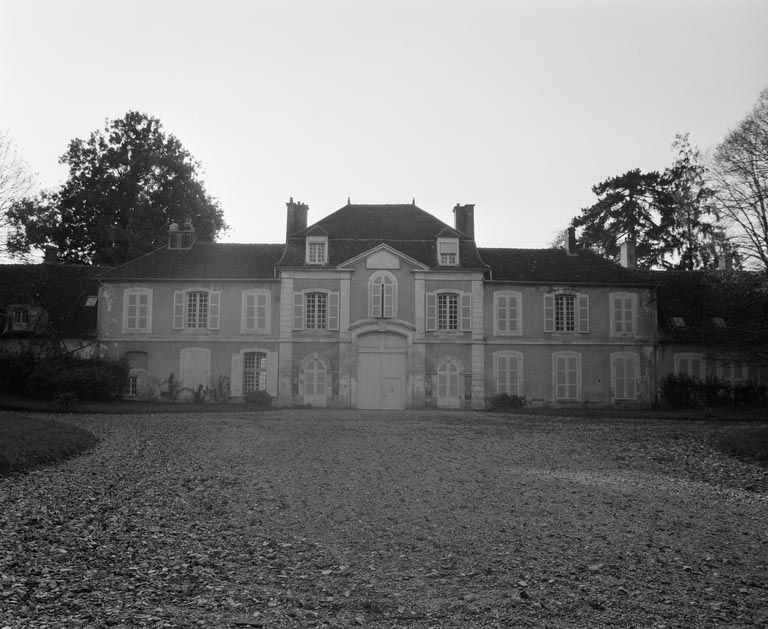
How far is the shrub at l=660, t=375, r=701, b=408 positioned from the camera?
30.7 metres

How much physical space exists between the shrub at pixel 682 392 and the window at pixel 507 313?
6258mm

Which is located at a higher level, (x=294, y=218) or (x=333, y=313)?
(x=294, y=218)

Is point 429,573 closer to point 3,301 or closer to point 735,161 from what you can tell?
point 735,161

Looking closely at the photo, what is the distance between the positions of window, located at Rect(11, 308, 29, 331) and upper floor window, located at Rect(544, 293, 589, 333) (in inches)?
834

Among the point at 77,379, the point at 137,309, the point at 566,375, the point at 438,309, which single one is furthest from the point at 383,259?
the point at 77,379

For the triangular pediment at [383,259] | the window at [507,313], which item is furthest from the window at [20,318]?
the window at [507,313]

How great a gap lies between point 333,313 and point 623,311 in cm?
1158

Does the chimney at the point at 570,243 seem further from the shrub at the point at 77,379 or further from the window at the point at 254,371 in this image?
the shrub at the point at 77,379

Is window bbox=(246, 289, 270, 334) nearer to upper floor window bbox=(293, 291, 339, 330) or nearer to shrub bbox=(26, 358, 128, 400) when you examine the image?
upper floor window bbox=(293, 291, 339, 330)

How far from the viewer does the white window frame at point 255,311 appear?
1214 inches

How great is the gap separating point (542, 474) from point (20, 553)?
711 centimetres

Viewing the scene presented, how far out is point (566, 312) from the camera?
31328 millimetres

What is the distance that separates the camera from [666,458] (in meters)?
13.6

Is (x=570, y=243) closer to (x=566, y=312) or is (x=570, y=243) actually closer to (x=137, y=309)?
(x=566, y=312)
